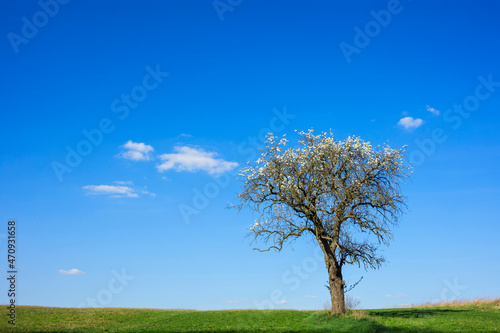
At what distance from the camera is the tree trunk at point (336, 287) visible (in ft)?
109

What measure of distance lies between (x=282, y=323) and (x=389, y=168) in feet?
53.2

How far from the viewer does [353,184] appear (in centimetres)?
3447

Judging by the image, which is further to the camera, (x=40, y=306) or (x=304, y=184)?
(x=40, y=306)

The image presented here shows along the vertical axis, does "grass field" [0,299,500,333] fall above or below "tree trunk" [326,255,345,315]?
below

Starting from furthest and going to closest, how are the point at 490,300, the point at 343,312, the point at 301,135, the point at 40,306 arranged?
the point at 490,300, the point at 40,306, the point at 301,135, the point at 343,312

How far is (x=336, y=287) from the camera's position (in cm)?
3338

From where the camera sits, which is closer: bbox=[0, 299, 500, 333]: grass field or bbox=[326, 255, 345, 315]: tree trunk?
bbox=[0, 299, 500, 333]: grass field

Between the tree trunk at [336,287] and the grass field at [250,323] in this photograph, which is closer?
the grass field at [250,323]

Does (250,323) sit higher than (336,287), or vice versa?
(336,287)

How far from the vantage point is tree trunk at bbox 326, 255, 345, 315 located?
33219 millimetres

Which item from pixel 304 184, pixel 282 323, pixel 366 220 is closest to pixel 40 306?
pixel 282 323

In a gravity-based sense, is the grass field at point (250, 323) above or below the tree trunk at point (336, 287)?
below

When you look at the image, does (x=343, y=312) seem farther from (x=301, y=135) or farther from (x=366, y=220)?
(x=301, y=135)

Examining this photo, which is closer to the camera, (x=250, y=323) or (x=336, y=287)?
(x=336, y=287)
